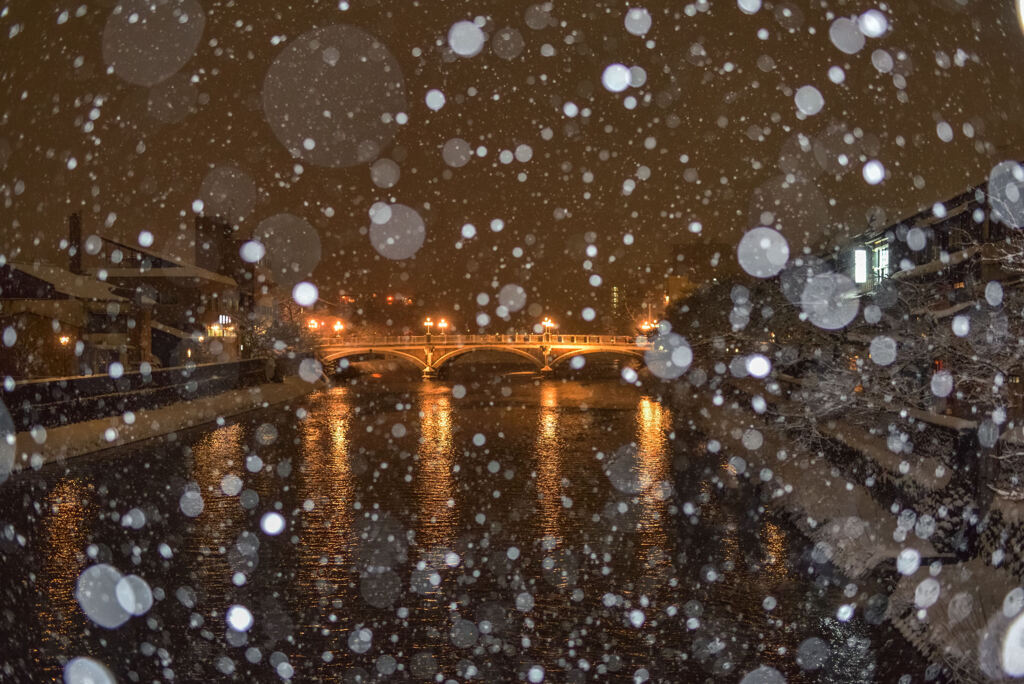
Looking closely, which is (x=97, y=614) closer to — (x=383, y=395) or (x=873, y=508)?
(x=873, y=508)

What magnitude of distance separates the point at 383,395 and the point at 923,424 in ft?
128

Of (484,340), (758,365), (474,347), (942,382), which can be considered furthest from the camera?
(484,340)

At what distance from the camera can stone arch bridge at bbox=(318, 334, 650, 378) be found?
72500mm

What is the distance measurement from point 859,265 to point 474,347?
45.4 meters

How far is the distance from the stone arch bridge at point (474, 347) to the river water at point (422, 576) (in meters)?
50.0

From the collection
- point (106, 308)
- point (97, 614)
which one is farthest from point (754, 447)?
point (106, 308)

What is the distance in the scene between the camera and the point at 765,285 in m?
36.3

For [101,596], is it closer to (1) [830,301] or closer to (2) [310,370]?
(1) [830,301]

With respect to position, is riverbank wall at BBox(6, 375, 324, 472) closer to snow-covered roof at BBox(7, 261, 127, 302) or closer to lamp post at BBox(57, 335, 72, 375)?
lamp post at BBox(57, 335, 72, 375)

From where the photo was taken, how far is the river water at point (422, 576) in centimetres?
838

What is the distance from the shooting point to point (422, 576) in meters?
11.2

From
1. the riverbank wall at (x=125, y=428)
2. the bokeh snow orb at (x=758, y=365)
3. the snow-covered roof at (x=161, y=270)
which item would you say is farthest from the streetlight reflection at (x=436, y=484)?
the snow-covered roof at (x=161, y=270)

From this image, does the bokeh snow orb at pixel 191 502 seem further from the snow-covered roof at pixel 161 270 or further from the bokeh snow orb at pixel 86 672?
the snow-covered roof at pixel 161 270

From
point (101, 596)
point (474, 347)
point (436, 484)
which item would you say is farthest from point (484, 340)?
point (101, 596)
